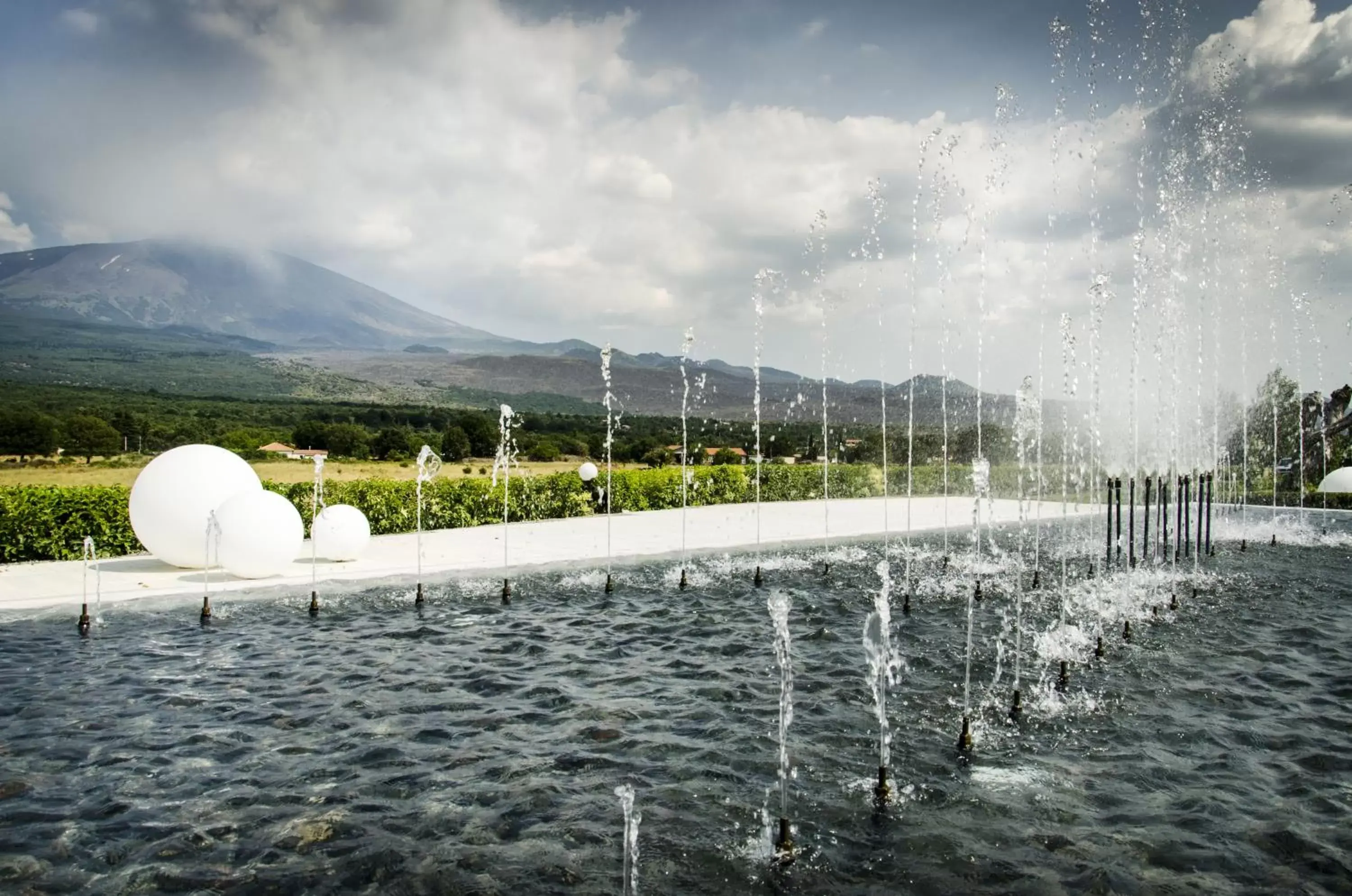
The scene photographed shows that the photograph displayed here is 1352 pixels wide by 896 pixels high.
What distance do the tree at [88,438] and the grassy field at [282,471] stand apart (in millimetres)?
6523

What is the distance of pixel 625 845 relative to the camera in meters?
5.16

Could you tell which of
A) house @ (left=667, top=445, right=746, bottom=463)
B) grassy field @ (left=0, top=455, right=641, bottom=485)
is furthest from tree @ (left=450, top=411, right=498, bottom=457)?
house @ (left=667, top=445, right=746, bottom=463)

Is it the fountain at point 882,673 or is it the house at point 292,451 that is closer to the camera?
the fountain at point 882,673

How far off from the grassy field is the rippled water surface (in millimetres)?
32219

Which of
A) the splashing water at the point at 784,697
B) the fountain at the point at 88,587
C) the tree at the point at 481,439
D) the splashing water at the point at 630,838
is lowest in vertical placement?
the splashing water at the point at 630,838

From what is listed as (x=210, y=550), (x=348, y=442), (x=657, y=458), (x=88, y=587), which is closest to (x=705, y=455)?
(x=657, y=458)

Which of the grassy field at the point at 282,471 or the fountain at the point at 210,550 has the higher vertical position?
the grassy field at the point at 282,471

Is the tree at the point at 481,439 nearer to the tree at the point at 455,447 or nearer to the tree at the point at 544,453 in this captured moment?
the tree at the point at 455,447

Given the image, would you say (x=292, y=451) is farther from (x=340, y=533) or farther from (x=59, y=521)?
(x=340, y=533)

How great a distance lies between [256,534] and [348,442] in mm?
58264

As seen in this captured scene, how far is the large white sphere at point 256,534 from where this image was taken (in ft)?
42.5

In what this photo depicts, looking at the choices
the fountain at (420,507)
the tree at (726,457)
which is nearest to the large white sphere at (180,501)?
the fountain at (420,507)

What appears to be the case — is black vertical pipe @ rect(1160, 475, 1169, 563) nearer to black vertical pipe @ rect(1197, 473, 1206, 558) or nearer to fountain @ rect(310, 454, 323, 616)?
black vertical pipe @ rect(1197, 473, 1206, 558)

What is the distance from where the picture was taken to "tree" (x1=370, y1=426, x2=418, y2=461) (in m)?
63.1
